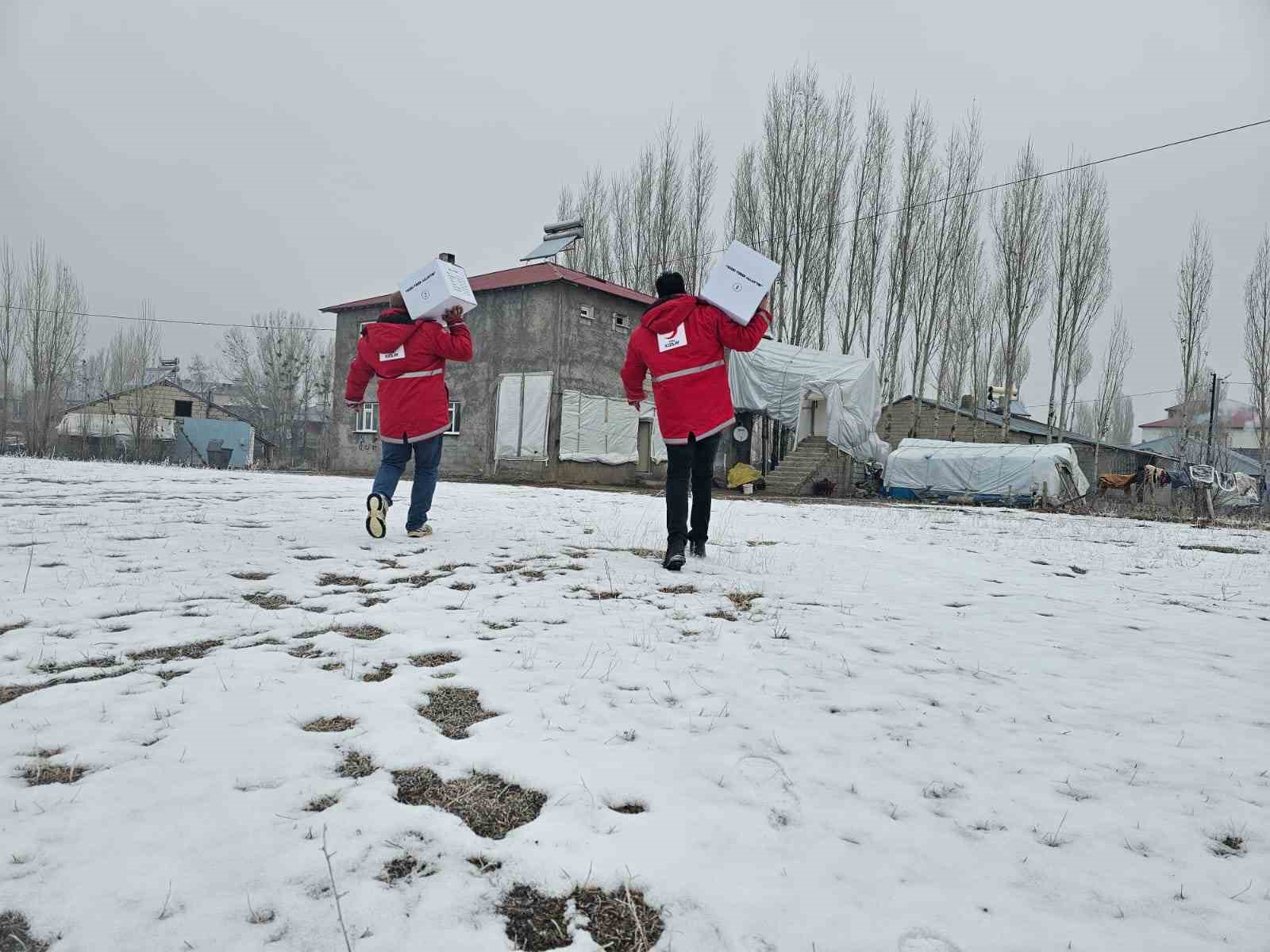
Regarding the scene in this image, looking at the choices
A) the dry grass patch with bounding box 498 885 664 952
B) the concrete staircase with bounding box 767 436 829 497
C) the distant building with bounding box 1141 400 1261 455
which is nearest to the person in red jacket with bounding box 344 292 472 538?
the dry grass patch with bounding box 498 885 664 952

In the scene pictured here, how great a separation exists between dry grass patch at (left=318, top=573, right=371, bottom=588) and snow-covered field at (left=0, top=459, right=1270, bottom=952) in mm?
51

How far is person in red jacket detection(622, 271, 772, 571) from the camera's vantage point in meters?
4.41

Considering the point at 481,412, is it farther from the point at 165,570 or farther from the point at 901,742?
the point at 901,742

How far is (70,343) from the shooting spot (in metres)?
30.3

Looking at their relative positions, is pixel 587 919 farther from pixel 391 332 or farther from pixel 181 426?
pixel 181 426

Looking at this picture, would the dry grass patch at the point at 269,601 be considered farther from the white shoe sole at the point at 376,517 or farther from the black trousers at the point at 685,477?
the black trousers at the point at 685,477

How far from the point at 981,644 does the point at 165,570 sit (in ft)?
13.3

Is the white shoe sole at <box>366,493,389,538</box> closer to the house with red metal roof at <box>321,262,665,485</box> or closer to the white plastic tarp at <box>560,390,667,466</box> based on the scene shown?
the house with red metal roof at <box>321,262,665,485</box>

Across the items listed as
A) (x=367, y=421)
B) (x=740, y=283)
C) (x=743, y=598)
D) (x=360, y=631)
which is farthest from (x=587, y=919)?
(x=367, y=421)

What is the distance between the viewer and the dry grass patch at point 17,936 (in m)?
1.07

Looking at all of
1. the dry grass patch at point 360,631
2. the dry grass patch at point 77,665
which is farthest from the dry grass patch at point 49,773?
the dry grass patch at point 360,631

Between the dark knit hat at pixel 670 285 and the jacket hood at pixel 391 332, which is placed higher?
the dark knit hat at pixel 670 285

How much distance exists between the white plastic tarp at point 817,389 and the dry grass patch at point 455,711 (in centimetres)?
1843

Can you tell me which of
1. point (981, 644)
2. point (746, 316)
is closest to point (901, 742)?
point (981, 644)
